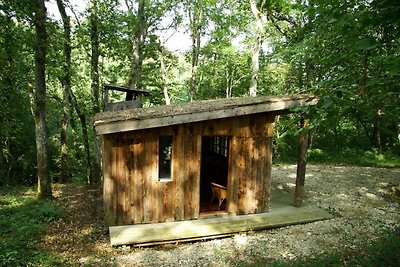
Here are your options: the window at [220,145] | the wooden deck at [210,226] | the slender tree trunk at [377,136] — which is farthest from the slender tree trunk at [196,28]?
the slender tree trunk at [377,136]

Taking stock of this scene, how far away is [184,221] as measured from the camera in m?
7.48

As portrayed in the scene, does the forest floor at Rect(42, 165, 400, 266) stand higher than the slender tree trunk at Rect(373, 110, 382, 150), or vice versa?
the slender tree trunk at Rect(373, 110, 382, 150)

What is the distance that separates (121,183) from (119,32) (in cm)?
898

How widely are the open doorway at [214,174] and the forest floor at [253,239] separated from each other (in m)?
1.59

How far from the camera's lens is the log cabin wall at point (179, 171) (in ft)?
23.0

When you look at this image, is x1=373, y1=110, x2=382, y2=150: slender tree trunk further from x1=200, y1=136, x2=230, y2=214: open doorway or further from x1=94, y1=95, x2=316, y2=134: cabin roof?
x1=94, y1=95, x2=316, y2=134: cabin roof

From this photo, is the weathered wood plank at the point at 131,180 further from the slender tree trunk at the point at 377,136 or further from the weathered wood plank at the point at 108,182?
the slender tree trunk at the point at 377,136

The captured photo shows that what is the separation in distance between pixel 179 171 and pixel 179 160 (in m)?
0.28

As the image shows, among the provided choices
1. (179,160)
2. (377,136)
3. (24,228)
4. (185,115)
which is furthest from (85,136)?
(377,136)

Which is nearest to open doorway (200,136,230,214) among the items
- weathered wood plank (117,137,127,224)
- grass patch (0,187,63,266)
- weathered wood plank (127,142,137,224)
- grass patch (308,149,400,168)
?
weathered wood plank (127,142,137,224)

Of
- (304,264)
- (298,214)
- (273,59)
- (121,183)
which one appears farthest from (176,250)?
(273,59)

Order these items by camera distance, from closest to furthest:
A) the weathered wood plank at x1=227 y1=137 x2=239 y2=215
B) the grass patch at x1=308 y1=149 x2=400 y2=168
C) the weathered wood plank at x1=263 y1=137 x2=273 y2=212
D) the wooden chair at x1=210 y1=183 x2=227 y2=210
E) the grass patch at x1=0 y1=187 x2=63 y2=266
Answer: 1. the grass patch at x1=0 y1=187 x2=63 y2=266
2. the weathered wood plank at x1=227 y1=137 x2=239 y2=215
3. the wooden chair at x1=210 y1=183 x2=227 y2=210
4. the weathered wood plank at x1=263 y1=137 x2=273 y2=212
5. the grass patch at x1=308 y1=149 x2=400 y2=168

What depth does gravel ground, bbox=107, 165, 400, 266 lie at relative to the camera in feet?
19.2

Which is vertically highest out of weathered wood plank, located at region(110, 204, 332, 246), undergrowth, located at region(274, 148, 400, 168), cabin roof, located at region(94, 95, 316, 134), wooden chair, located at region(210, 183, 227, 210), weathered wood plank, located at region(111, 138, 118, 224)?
cabin roof, located at region(94, 95, 316, 134)
